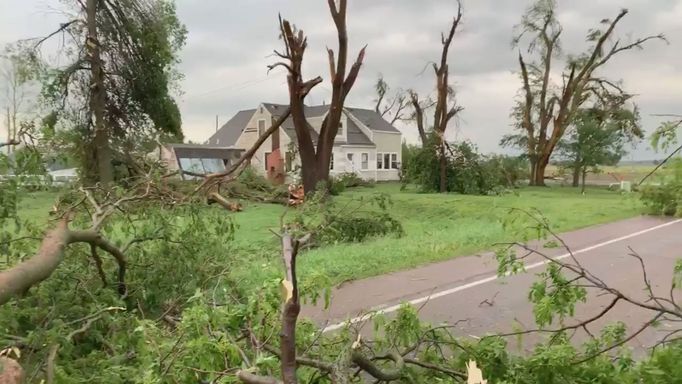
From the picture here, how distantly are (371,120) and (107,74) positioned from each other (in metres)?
27.5

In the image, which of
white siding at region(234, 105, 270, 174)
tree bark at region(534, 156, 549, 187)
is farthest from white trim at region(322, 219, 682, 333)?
white siding at region(234, 105, 270, 174)

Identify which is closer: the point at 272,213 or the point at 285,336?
the point at 285,336

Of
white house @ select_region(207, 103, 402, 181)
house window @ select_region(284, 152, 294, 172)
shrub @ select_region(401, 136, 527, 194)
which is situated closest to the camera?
shrub @ select_region(401, 136, 527, 194)

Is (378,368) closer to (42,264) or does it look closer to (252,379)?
(252,379)

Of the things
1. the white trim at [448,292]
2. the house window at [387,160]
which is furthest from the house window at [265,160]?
the white trim at [448,292]

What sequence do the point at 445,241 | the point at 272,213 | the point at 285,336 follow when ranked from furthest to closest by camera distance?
the point at 272,213 → the point at 445,241 → the point at 285,336

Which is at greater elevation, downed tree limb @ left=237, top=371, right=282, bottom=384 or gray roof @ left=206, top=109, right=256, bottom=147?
gray roof @ left=206, top=109, right=256, bottom=147

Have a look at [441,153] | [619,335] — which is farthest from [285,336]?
[441,153]

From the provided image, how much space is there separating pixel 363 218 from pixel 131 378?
10388 millimetres

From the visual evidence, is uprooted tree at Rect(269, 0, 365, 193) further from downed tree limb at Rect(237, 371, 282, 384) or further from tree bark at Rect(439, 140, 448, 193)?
downed tree limb at Rect(237, 371, 282, 384)

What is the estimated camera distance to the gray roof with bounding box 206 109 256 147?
155 ft

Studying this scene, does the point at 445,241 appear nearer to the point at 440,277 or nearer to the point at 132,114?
the point at 440,277

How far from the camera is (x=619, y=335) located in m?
3.55

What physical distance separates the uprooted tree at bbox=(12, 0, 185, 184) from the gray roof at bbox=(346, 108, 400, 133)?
2425 cm
